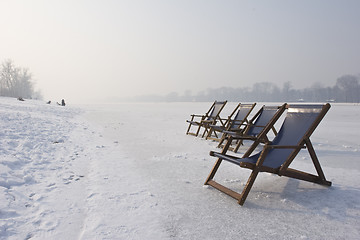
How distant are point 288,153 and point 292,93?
8689cm

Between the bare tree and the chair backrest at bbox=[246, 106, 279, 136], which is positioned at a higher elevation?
the bare tree

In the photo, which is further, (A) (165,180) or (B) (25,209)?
(A) (165,180)

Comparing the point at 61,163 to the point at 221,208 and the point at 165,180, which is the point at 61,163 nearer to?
the point at 165,180

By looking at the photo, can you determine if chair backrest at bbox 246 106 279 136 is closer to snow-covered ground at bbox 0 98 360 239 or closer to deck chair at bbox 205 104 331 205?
snow-covered ground at bbox 0 98 360 239

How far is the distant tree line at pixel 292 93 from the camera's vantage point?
202 ft

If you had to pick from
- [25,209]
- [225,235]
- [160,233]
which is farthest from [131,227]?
[25,209]

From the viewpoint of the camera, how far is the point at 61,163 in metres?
4.02

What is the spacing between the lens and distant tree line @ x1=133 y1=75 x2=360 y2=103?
202 ft

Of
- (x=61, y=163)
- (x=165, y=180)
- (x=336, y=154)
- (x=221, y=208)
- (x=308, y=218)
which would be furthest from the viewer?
(x=336, y=154)

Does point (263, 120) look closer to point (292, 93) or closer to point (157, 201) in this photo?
Result: point (157, 201)

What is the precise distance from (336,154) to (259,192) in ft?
10.8

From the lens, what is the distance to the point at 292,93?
79.9m

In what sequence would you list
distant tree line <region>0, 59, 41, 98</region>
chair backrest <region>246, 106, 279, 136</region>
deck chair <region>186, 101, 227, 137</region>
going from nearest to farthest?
1. chair backrest <region>246, 106, 279, 136</region>
2. deck chair <region>186, 101, 227, 137</region>
3. distant tree line <region>0, 59, 41, 98</region>

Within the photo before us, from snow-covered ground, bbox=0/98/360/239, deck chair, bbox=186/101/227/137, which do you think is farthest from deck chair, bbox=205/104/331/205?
deck chair, bbox=186/101/227/137
